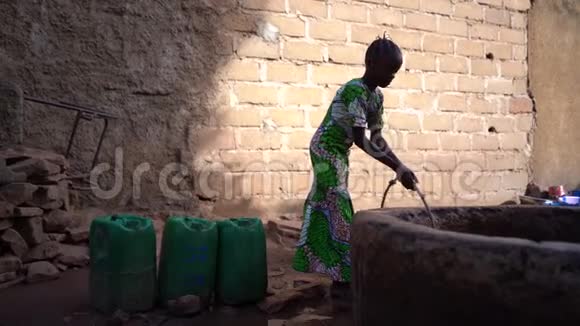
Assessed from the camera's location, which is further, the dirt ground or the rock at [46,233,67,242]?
the rock at [46,233,67,242]

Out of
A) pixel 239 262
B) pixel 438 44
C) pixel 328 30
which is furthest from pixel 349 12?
pixel 239 262

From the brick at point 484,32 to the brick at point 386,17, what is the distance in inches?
36.2

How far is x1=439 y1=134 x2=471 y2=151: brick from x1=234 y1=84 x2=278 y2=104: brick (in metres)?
1.87

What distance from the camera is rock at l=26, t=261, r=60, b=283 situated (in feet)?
10.0

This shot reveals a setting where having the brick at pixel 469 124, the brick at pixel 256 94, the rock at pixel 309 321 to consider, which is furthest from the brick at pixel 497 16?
the rock at pixel 309 321

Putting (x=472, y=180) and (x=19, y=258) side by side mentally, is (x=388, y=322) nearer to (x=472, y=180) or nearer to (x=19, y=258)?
(x=19, y=258)

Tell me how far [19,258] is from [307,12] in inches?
118

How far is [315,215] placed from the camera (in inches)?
113

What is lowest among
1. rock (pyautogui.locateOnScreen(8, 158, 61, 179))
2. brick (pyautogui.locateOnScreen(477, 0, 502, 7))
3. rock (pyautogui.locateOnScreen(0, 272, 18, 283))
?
rock (pyautogui.locateOnScreen(0, 272, 18, 283))

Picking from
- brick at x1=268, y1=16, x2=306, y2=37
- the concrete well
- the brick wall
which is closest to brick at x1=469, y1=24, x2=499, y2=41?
the brick wall

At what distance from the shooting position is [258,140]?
446 cm

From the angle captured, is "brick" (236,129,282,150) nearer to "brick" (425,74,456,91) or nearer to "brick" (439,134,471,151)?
"brick" (425,74,456,91)

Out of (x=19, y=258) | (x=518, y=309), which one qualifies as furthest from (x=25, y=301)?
(x=518, y=309)

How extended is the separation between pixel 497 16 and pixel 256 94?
295 centimetres
